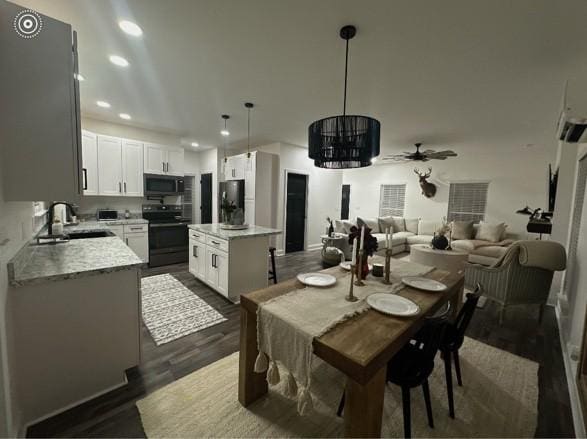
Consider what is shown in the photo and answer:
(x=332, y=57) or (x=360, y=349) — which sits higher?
(x=332, y=57)

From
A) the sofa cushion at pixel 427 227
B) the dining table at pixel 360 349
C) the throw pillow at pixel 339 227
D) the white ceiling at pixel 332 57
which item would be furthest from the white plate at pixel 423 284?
the sofa cushion at pixel 427 227

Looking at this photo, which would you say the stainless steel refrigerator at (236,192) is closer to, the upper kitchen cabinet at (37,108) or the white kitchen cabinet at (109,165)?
the white kitchen cabinet at (109,165)

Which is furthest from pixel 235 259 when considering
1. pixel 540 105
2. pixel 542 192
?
pixel 542 192

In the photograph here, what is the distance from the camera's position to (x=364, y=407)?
1.07 m

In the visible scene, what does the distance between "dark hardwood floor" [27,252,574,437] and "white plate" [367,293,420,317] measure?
3.67 feet

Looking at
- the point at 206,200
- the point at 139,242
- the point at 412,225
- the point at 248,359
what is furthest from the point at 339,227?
the point at 248,359

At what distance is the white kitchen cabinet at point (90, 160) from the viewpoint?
3.91 meters

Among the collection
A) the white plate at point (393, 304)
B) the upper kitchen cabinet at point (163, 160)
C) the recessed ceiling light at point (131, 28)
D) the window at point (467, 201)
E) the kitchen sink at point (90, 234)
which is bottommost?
the white plate at point (393, 304)

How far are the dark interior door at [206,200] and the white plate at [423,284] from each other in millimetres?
5972

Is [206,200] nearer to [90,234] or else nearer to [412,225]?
[90,234]

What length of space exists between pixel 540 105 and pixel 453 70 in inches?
68.1

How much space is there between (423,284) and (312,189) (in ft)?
15.2

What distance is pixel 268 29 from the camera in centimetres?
183

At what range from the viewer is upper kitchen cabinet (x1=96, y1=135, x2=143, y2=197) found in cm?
411
